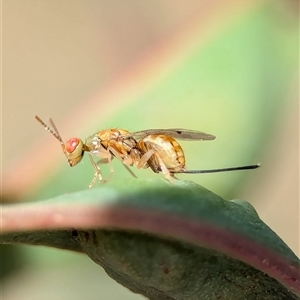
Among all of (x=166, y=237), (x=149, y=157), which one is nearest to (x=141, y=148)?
(x=149, y=157)

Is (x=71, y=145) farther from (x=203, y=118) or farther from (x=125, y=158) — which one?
(x=203, y=118)

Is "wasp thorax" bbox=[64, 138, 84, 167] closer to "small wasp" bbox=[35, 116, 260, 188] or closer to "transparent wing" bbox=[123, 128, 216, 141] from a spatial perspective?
"small wasp" bbox=[35, 116, 260, 188]

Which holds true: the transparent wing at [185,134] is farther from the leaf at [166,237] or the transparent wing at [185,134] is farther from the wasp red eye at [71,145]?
the leaf at [166,237]

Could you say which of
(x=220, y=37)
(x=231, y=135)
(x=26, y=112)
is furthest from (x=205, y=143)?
(x=26, y=112)

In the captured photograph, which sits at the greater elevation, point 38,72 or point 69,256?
point 38,72

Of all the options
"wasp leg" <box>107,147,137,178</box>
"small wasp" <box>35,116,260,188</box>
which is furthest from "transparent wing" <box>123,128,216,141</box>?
"wasp leg" <box>107,147,137,178</box>

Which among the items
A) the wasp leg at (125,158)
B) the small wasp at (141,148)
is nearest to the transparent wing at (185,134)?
the small wasp at (141,148)

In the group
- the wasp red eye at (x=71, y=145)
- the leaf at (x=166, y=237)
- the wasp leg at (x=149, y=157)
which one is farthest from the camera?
the wasp red eye at (x=71, y=145)

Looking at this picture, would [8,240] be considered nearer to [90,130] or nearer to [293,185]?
[90,130]
